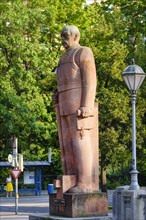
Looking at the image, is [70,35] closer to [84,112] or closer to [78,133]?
[84,112]

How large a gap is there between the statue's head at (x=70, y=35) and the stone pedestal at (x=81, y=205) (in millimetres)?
3919

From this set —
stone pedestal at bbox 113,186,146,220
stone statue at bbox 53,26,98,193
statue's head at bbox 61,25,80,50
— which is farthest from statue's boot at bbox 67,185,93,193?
statue's head at bbox 61,25,80,50

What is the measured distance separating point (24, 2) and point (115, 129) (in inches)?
471

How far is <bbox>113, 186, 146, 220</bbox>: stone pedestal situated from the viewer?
14.9 m

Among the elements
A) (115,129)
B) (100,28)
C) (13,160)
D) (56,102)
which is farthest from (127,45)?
(56,102)

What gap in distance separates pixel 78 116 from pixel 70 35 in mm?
2174

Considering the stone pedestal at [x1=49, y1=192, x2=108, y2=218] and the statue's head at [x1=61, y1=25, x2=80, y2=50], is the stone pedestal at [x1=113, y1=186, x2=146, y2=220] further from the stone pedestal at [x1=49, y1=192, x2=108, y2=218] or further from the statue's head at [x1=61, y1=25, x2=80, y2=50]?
the statue's head at [x1=61, y1=25, x2=80, y2=50]

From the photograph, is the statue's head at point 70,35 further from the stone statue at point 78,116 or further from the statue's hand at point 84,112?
the statue's hand at point 84,112

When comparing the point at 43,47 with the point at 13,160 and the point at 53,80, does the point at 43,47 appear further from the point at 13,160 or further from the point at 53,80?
the point at 13,160

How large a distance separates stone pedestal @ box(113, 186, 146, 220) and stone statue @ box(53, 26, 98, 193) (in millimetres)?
1771

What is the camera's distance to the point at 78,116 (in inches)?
685

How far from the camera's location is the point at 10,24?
146 ft

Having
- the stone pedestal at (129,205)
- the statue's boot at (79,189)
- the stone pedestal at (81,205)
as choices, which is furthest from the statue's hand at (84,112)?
the stone pedestal at (129,205)

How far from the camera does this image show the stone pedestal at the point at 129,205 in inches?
585
